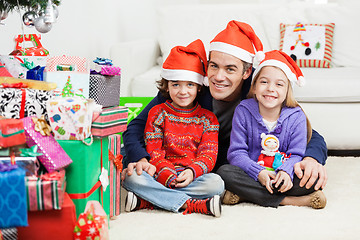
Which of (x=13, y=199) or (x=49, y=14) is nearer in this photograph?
(x=13, y=199)

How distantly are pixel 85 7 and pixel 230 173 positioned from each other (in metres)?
1.64

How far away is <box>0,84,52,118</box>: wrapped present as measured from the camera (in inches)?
49.1

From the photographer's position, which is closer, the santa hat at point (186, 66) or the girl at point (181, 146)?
the girl at point (181, 146)

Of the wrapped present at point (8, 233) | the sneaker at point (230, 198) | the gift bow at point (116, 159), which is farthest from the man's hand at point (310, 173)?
the wrapped present at point (8, 233)

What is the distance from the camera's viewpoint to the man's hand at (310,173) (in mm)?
1567

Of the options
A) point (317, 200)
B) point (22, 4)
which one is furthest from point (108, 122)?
point (317, 200)

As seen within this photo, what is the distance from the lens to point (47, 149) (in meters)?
1.20

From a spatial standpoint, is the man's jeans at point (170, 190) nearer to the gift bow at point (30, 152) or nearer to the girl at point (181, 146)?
the girl at point (181, 146)

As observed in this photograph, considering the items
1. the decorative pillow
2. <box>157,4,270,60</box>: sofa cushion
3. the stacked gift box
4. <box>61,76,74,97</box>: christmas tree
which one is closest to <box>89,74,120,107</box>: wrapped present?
the stacked gift box

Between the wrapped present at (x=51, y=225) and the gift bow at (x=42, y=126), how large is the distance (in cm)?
21

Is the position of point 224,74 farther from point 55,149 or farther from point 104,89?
point 55,149

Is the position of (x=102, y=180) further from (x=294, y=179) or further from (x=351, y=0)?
(x=351, y=0)

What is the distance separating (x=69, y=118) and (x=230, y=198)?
69 centimetres

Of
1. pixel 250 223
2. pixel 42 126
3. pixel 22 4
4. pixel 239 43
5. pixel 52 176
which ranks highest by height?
pixel 22 4
